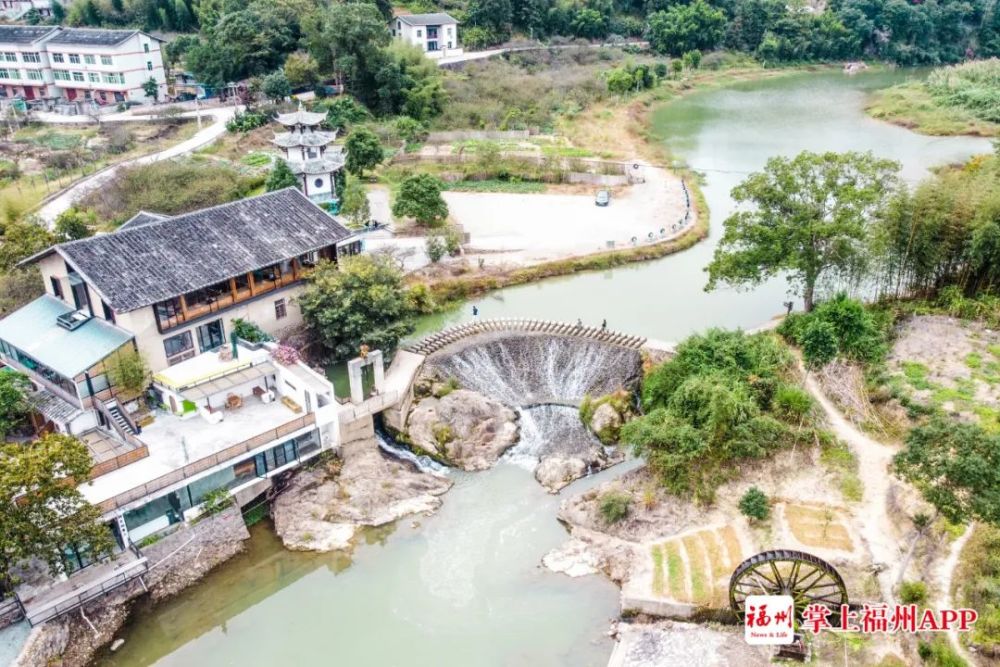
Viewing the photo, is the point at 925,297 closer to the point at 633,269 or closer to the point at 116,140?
the point at 633,269

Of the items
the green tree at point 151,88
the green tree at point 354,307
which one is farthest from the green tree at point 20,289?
the green tree at point 151,88

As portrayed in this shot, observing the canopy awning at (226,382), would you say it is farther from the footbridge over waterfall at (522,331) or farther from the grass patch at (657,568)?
the grass patch at (657,568)

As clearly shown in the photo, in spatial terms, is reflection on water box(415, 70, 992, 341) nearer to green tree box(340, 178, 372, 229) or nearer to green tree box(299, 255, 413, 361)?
green tree box(299, 255, 413, 361)

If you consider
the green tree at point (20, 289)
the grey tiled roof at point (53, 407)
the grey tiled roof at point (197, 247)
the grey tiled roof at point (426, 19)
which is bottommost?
the grey tiled roof at point (53, 407)

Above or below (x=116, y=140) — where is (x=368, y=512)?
below

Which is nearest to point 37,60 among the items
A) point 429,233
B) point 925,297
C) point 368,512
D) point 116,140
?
point 116,140

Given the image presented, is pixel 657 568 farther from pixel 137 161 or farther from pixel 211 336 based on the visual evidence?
pixel 137 161
